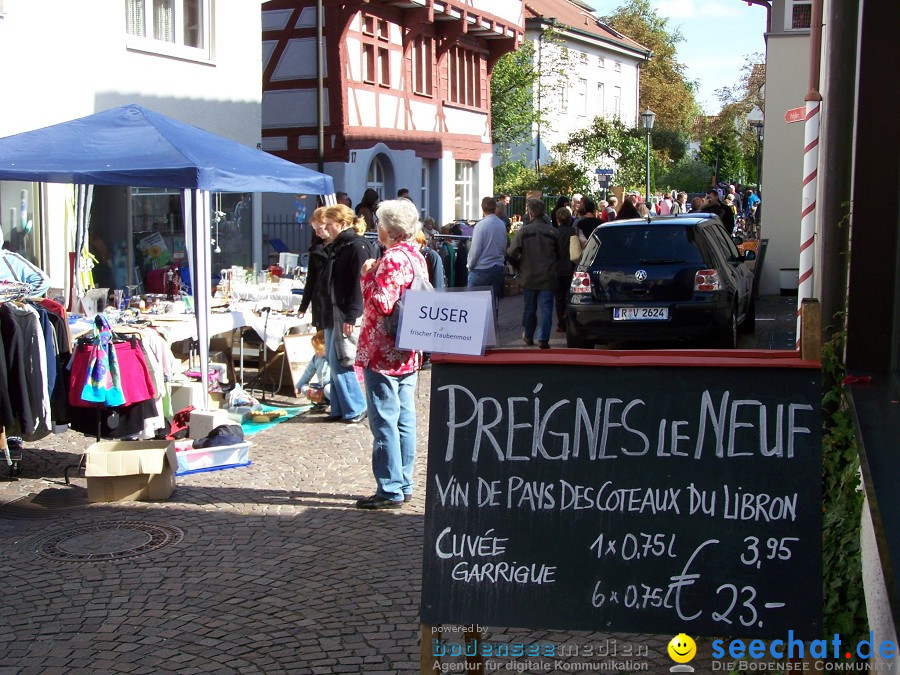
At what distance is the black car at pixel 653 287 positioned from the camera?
11.7 m

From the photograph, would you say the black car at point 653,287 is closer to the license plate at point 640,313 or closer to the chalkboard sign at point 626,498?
the license plate at point 640,313

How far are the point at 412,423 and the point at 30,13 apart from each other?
8676 mm

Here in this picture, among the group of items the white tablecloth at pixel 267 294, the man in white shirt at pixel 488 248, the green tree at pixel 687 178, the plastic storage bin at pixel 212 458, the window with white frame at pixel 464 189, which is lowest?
the plastic storage bin at pixel 212 458

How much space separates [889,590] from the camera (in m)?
2.73

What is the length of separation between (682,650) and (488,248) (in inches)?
369

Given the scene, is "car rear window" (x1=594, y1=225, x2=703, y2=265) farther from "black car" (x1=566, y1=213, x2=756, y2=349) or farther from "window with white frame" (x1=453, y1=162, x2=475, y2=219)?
"window with white frame" (x1=453, y1=162, x2=475, y2=219)

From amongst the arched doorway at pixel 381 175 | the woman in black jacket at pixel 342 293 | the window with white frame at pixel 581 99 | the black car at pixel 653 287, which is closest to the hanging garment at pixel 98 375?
the woman in black jacket at pixel 342 293

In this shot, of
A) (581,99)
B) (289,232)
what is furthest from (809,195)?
(581,99)

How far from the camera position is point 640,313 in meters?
11.8

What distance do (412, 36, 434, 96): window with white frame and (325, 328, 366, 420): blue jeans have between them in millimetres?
18790

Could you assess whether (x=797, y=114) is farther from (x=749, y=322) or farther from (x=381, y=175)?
(x=381, y=175)

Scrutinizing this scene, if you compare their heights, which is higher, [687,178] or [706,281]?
[687,178]

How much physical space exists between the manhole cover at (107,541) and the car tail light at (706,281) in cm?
705

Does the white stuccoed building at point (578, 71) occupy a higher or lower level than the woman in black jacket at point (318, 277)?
higher
